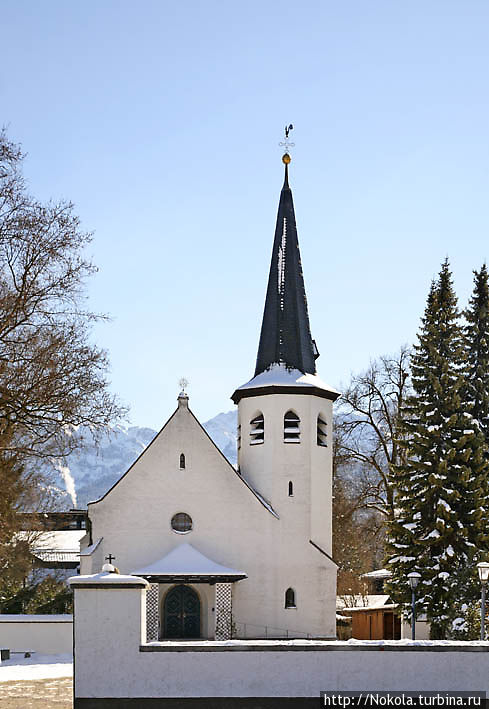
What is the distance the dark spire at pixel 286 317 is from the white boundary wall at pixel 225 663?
2011 centimetres

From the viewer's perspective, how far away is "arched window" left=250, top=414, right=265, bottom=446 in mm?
35031

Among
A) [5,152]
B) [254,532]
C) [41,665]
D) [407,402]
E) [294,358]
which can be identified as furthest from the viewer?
[294,358]

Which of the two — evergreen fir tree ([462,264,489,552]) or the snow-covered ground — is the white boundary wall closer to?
the snow-covered ground

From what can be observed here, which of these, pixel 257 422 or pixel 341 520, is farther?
pixel 341 520

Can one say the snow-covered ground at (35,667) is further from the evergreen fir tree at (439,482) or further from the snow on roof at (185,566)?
the evergreen fir tree at (439,482)

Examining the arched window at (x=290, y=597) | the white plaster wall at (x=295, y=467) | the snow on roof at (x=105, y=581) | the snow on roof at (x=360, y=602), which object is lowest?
the snow on roof at (x=360, y=602)

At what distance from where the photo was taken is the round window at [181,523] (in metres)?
33.1

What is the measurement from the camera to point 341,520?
4400 centimetres

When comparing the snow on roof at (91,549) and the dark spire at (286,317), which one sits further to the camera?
the dark spire at (286,317)

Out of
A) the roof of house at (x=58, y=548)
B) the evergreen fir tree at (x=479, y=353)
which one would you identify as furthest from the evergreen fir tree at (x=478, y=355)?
the roof of house at (x=58, y=548)

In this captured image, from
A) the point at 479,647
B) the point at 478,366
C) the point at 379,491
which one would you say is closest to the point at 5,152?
the point at 479,647

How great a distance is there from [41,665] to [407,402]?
42.5ft

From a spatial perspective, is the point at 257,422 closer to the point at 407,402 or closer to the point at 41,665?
the point at 407,402

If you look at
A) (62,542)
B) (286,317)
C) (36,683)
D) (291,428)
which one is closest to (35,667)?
(36,683)
